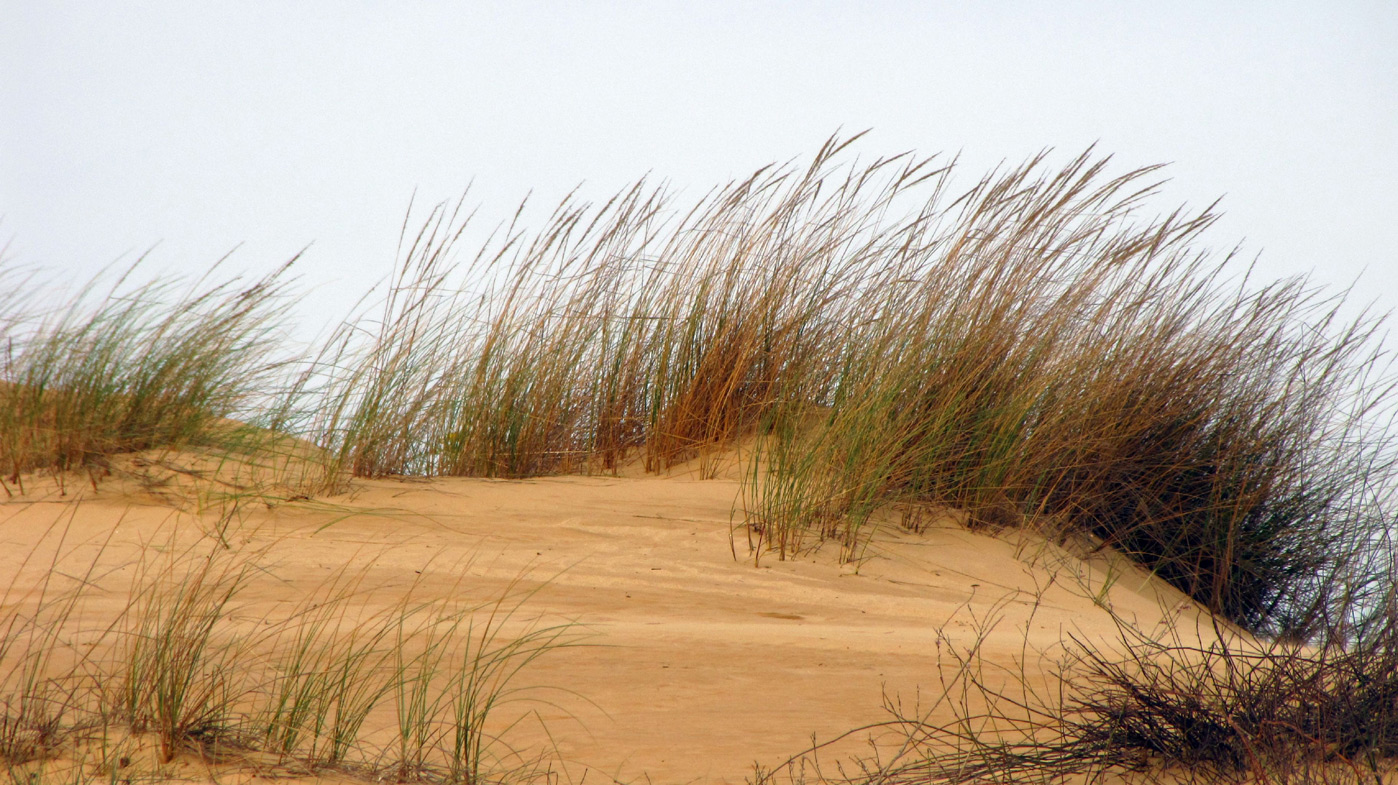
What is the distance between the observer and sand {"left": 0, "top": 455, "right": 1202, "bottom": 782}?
2551mm

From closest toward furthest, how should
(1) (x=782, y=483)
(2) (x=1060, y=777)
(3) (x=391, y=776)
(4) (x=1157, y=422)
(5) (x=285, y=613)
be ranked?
(3) (x=391, y=776), (2) (x=1060, y=777), (5) (x=285, y=613), (1) (x=782, y=483), (4) (x=1157, y=422)

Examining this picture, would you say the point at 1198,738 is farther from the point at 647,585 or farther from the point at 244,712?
the point at 244,712

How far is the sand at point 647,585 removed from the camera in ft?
8.37

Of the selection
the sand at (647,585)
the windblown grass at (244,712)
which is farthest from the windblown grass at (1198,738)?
the windblown grass at (244,712)

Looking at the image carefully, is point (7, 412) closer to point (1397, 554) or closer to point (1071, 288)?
point (1071, 288)

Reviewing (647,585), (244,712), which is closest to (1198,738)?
(647,585)

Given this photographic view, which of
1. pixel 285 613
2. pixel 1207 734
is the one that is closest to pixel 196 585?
pixel 285 613

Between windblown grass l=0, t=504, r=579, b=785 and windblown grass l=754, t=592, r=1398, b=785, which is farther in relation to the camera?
windblown grass l=754, t=592, r=1398, b=785

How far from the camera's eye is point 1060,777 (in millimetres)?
2170

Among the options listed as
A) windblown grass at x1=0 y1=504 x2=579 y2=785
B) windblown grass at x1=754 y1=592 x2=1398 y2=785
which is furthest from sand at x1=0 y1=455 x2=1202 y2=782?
windblown grass at x1=754 y1=592 x2=1398 y2=785

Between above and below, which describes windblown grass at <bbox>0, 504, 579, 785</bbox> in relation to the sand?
below

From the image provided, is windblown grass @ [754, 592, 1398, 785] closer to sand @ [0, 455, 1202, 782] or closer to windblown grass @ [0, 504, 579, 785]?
sand @ [0, 455, 1202, 782]

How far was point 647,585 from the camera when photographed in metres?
3.71

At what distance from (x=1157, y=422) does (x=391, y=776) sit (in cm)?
400
